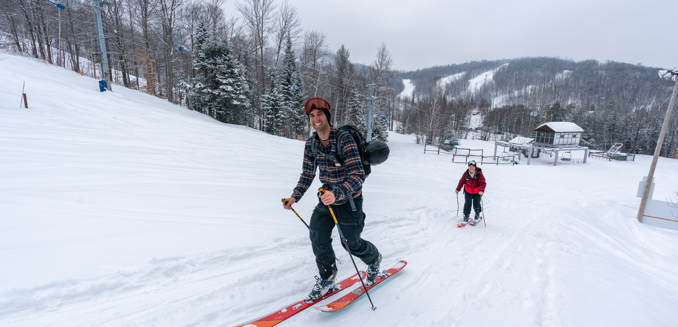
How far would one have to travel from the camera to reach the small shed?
A: 2828 centimetres

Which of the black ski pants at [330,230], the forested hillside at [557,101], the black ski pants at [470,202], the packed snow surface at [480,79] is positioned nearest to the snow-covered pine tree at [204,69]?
the black ski pants at [470,202]

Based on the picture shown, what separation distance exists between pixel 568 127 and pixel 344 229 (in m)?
36.8

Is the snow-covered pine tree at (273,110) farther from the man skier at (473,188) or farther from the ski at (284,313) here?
the ski at (284,313)

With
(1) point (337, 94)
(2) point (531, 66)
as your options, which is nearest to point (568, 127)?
(1) point (337, 94)

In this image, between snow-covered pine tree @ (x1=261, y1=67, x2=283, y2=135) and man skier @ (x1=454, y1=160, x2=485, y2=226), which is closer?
man skier @ (x1=454, y1=160, x2=485, y2=226)

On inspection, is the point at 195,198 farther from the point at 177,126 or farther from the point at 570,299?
the point at 177,126

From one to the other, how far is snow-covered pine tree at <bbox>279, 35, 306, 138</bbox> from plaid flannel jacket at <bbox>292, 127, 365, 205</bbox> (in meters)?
25.4

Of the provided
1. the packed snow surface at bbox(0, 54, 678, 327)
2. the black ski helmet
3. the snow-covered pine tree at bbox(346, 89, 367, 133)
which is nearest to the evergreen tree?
the snow-covered pine tree at bbox(346, 89, 367, 133)

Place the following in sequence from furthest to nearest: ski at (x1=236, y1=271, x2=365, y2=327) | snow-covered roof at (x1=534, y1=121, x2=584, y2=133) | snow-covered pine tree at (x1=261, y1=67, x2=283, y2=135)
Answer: snow-covered roof at (x1=534, y1=121, x2=584, y2=133), snow-covered pine tree at (x1=261, y1=67, x2=283, y2=135), ski at (x1=236, y1=271, x2=365, y2=327)

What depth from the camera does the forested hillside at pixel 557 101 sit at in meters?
47.6

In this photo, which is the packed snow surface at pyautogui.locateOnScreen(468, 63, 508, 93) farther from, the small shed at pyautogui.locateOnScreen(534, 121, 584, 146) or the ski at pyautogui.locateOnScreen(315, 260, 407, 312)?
the ski at pyautogui.locateOnScreen(315, 260, 407, 312)

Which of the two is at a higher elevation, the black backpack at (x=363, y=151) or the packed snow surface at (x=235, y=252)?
the black backpack at (x=363, y=151)

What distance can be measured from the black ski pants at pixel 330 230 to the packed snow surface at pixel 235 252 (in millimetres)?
588

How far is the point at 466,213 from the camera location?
21.0ft
